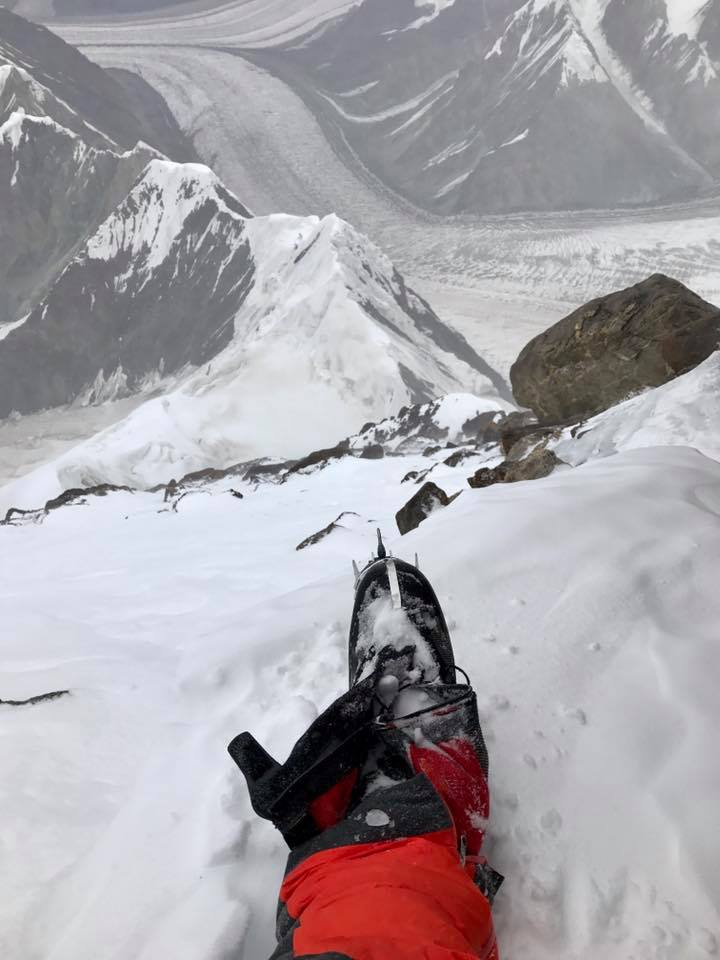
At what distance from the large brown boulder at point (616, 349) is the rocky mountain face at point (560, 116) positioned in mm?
33325

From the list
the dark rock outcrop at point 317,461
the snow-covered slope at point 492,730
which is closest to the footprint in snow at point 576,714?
the snow-covered slope at point 492,730

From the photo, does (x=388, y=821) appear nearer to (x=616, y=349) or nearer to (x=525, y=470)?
(x=525, y=470)

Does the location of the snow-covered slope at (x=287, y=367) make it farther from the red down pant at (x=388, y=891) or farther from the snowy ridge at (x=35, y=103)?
the snowy ridge at (x=35, y=103)

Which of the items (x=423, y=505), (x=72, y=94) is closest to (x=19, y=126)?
(x=72, y=94)

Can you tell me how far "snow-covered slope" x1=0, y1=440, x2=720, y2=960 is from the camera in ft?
3.78

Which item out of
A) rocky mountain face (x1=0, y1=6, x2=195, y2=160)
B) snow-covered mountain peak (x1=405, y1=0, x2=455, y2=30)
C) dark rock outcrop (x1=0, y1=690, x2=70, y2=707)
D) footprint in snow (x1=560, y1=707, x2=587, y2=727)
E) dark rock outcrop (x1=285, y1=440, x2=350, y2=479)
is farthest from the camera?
snow-covered mountain peak (x1=405, y1=0, x2=455, y2=30)

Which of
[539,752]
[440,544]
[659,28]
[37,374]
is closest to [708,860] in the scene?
[539,752]

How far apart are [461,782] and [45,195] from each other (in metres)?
46.1

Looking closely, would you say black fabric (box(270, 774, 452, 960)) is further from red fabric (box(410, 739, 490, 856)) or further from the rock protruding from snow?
the rock protruding from snow

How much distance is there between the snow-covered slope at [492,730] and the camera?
1.15 m

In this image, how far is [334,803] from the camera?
4.36ft

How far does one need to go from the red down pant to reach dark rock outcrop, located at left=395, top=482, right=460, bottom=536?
3.08 meters

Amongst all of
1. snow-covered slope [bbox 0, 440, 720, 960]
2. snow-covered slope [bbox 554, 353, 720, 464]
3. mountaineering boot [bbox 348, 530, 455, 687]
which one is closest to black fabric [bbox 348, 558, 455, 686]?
mountaineering boot [bbox 348, 530, 455, 687]

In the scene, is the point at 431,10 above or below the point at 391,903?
above
